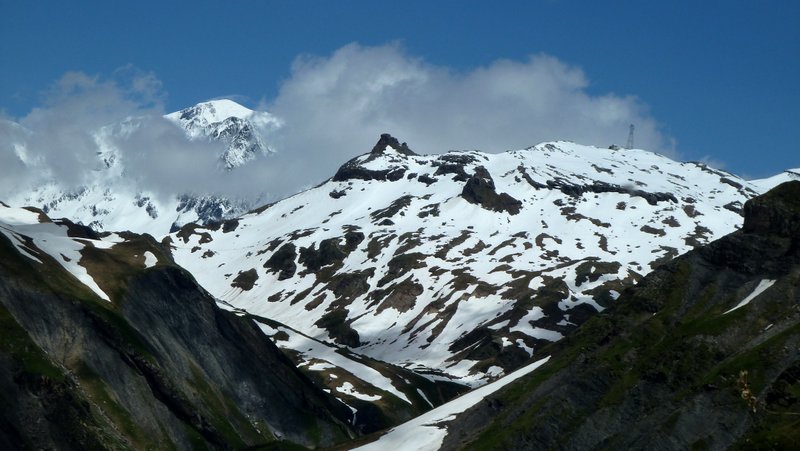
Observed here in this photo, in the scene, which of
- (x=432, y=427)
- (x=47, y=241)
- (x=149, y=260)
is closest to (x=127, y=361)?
(x=47, y=241)

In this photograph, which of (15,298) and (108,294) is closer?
(15,298)

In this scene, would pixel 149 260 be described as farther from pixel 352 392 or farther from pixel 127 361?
pixel 352 392

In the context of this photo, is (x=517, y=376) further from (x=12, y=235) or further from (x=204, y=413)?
(x=12, y=235)

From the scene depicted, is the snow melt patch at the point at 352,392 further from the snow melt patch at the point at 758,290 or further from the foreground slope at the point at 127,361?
the snow melt patch at the point at 758,290

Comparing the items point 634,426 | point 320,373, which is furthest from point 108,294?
point 634,426

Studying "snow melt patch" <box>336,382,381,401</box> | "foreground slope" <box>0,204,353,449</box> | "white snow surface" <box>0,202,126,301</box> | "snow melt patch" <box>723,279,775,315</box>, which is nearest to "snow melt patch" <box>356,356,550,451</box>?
"foreground slope" <box>0,204,353,449</box>

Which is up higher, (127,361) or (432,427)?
(127,361)
